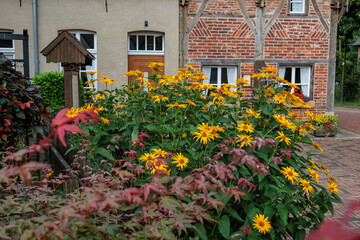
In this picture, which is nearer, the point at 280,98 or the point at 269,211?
the point at 269,211

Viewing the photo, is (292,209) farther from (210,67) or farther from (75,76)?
(210,67)

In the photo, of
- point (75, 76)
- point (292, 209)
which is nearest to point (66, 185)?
point (292, 209)

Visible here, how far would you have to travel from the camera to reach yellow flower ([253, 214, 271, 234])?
6.56ft

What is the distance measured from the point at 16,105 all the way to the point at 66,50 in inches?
51.3

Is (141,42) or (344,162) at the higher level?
(141,42)

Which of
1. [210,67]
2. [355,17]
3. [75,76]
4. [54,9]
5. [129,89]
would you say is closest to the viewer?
[129,89]

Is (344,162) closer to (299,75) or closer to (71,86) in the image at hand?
(299,75)

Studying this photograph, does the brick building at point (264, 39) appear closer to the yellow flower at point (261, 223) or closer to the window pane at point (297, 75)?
the window pane at point (297, 75)

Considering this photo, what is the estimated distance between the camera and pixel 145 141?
99.1 inches

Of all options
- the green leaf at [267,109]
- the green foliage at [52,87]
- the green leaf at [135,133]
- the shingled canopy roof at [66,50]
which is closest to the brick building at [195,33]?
the green foliage at [52,87]

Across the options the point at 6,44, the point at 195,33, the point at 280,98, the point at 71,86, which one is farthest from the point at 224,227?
the point at 6,44

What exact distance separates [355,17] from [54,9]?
23.4 metres

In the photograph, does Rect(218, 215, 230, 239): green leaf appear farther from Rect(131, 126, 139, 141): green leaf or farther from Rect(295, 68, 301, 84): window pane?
Rect(295, 68, 301, 84): window pane

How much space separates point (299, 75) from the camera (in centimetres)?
1023
